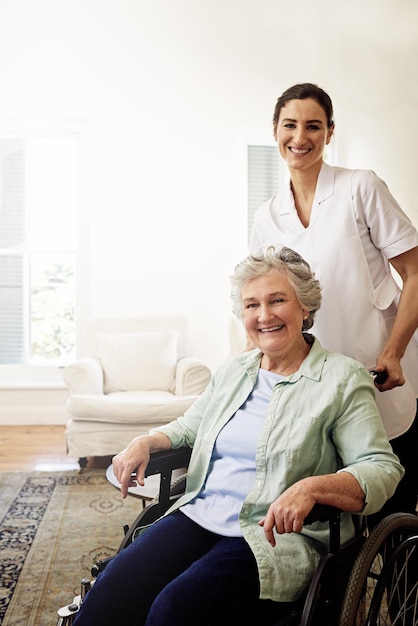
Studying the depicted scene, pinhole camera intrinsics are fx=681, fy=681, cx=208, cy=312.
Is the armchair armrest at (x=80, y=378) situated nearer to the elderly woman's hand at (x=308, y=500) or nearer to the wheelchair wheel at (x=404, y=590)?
the wheelchair wheel at (x=404, y=590)

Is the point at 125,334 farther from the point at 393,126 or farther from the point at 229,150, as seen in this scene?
the point at 393,126

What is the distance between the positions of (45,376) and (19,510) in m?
2.29

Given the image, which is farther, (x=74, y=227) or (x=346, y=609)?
(x=74, y=227)

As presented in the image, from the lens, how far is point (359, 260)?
1735 millimetres

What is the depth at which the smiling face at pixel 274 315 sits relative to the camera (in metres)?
1.61

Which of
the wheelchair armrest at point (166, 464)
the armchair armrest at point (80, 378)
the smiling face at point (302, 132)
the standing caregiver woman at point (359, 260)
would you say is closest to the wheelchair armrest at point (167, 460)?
the wheelchair armrest at point (166, 464)

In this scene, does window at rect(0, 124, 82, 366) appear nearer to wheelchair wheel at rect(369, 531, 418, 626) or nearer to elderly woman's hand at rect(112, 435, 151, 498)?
elderly woman's hand at rect(112, 435, 151, 498)

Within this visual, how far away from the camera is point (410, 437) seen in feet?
5.85

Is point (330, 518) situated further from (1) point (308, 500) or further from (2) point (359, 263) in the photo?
(2) point (359, 263)

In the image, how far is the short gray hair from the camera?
5.32 ft

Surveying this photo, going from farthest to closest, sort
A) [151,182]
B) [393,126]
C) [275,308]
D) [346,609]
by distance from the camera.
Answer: [151,182], [393,126], [275,308], [346,609]

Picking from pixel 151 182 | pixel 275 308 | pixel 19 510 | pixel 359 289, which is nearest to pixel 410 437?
pixel 359 289

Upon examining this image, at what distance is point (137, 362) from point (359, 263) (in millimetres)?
2791

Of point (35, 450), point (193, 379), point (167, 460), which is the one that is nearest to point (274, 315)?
point (167, 460)
